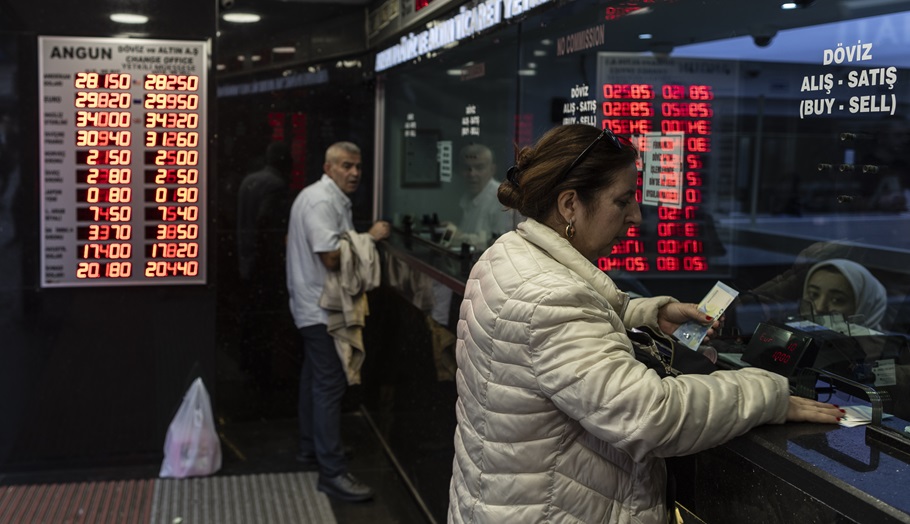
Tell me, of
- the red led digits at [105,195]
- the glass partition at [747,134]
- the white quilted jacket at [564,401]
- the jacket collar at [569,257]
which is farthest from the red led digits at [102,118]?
the jacket collar at [569,257]

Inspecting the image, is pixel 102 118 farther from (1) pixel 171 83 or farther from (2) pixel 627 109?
(2) pixel 627 109

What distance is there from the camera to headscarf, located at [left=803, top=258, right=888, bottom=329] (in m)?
2.90

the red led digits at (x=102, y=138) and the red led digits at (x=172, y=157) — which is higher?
the red led digits at (x=102, y=138)

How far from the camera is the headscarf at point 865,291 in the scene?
2904 millimetres

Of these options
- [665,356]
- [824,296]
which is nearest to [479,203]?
[824,296]

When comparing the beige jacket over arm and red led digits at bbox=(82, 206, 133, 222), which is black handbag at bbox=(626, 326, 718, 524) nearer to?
the beige jacket over arm

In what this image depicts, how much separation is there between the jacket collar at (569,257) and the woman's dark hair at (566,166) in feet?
0.16

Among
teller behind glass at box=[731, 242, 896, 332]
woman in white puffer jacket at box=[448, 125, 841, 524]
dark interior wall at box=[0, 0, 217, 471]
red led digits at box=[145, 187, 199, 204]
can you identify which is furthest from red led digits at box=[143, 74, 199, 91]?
woman in white puffer jacket at box=[448, 125, 841, 524]

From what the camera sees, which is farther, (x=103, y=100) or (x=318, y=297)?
(x=103, y=100)

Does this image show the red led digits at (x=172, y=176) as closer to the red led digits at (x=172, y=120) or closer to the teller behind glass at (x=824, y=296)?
the red led digits at (x=172, y=120)

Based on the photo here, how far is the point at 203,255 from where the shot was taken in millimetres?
5543

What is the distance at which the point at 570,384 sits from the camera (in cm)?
174

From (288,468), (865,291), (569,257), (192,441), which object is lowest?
(288,468)

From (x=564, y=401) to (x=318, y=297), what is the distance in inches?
139
